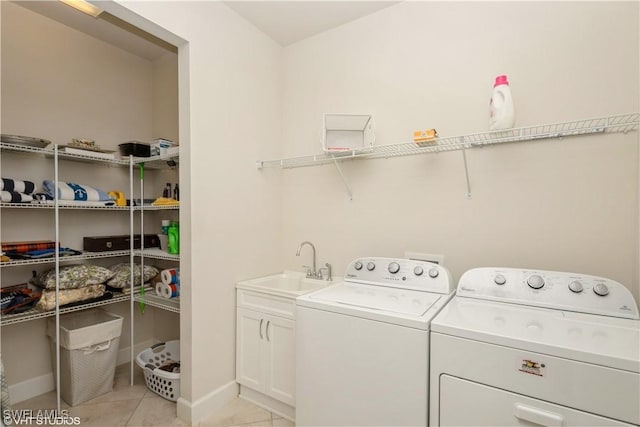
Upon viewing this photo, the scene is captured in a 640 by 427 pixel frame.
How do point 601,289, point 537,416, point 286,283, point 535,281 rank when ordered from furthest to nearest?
point 286,283
point 535,281
point 601,289
point 537,416

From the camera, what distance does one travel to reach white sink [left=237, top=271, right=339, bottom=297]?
84.4 inches

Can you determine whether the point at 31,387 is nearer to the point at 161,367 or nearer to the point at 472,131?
the point at 161,367

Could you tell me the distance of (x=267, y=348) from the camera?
2.01m

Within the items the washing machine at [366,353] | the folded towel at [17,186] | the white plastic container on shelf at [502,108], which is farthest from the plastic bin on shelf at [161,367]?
the white plastic container on shelf at [502,108]

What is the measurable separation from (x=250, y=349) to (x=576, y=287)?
184cm

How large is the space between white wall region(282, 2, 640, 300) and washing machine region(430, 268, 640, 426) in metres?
0.30

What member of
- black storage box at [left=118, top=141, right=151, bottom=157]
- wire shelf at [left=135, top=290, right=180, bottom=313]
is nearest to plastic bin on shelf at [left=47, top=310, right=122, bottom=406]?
wire shelf at [left=135, top=290, right=180, bottom=313]

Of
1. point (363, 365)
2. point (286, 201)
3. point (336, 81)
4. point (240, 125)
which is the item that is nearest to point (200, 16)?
point (240, 125)

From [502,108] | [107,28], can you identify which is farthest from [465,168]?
[107,28]

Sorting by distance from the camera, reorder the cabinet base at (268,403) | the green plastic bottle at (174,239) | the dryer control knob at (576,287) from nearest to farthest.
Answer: the dryer control knob at (576,287) < the cabinet base at (268,403) < the green plastic bottle at (174,239)

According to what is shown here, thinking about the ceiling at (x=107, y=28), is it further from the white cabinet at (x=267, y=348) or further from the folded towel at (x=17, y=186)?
the white cabinet at (x=267, y=348)

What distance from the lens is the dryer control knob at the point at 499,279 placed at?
153cm

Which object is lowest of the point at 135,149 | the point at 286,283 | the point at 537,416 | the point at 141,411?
the point at 141,411

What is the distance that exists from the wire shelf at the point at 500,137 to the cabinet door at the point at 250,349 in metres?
1.11
